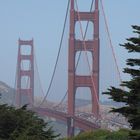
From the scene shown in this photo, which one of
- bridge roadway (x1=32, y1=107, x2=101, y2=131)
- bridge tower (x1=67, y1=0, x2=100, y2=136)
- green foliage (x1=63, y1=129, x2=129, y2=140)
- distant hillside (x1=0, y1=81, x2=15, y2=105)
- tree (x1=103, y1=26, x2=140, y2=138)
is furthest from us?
distant hillside (x1=0, y1=81, x2=15, y2=105)

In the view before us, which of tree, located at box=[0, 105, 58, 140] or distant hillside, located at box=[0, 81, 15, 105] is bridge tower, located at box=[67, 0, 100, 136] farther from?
distant hillside, located at box=[0, 81, 15, 105]

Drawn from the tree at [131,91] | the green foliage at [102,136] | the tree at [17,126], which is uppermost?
the tree at [131,91]

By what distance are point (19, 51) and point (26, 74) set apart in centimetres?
329

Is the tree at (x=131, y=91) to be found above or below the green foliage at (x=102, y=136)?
above

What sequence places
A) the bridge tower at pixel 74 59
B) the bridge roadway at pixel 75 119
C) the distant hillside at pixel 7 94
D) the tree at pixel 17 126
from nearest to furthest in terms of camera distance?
the tree at pixel 17 126, the bridge roadway at pixel 75 119, the bridge tower at pixel 74 59, the distant hillside at pixel 7 94

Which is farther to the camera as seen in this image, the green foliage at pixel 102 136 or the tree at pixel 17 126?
the green foliage at pixel 102 136

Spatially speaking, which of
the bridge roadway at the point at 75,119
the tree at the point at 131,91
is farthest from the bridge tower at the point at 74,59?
the tree at the point at 131,91

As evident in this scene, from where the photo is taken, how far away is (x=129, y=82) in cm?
895

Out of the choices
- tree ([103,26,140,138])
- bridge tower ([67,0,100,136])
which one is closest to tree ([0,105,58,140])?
tree ([103,26,140,138])

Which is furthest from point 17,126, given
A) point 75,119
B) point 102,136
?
point 75,119

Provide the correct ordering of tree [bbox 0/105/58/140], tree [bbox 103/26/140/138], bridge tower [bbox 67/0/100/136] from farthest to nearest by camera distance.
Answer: bridge tower [bbox 67/0/100/136], tree [bbox 0/105/58/140], tree [bbox 103/26/140/138]

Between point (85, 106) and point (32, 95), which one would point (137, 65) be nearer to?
point (85, 106)

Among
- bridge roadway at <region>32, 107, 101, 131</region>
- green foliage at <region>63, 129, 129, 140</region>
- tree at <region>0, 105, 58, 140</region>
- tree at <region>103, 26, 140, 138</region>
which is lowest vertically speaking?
bridge roadway at <region>32, 107, 101, 131</region>

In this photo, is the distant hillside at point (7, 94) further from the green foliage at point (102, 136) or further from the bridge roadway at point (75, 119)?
the green foliage at point (102, 136)
